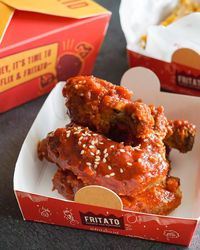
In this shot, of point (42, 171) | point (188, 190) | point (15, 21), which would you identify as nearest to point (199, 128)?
point (188, 190)

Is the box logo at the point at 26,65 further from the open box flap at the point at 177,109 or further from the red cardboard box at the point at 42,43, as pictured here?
the open box flap at the point at 177,109

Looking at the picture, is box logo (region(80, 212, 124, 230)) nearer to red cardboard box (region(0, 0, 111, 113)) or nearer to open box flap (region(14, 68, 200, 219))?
open box flap (region(14, 68, 200, 219))

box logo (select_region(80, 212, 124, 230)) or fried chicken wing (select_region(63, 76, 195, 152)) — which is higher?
fried chicken wing (select_region(63, 76, 195, 152))

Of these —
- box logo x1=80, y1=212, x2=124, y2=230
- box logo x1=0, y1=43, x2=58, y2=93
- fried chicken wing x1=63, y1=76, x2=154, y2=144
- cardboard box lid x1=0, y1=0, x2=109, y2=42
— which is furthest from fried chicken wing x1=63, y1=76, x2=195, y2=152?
cardboard box lid x1=0, y1=0, x2=109, y2=42

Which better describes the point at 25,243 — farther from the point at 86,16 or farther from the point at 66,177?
the point at 86,16

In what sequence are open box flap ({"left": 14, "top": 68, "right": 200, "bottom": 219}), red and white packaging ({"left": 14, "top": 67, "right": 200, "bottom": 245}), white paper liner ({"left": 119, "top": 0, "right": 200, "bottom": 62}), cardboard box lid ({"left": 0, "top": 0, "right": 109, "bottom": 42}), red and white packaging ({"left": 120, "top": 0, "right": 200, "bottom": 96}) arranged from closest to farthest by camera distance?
1. red and white packaging ({"left": 14, "top": 67, "right": 200, "bottom": 245})
2. open box flap ({"left": 14, "top": 68, "right": 200, "bottom": 219})
3. cardboard box lid ({"left": 0, "top": 0, "right": 109, "bottom": 42})
4. red and white packaging ({"left": 120, "top": 0, "right": 200, "bottom": 96})
5. white paper liner ({"left": 119, "top": 0, "right": 200, "bottom": 62})
